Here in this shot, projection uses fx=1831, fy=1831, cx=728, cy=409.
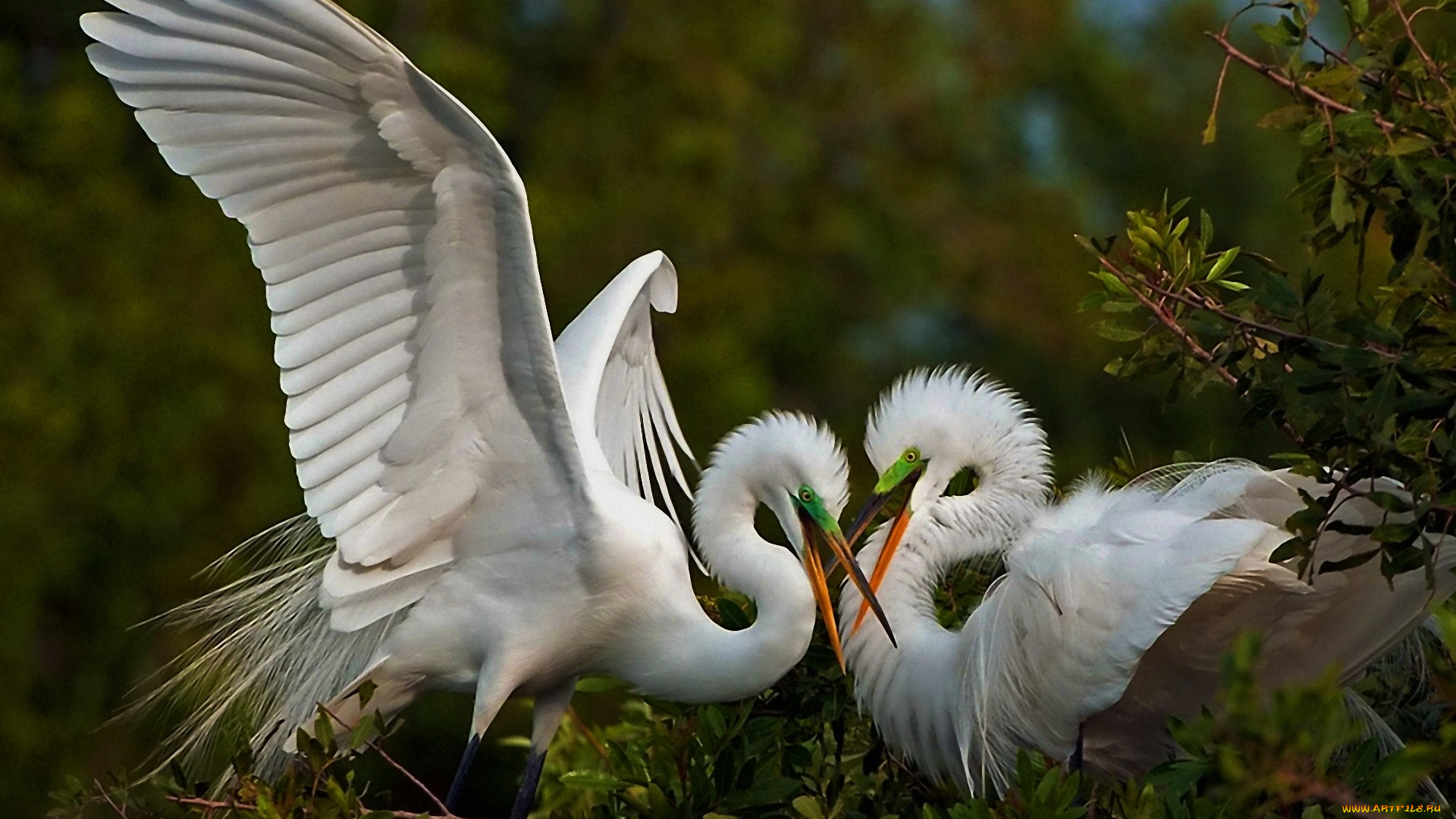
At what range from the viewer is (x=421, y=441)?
301cm

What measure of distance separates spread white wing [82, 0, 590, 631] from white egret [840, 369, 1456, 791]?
67 centimetres

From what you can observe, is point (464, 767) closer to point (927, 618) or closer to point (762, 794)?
point (762, 794)

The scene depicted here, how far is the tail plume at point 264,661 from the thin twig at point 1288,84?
1.78 m

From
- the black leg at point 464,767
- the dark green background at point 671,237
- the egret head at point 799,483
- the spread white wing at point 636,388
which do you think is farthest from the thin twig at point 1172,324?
the dark green background at point 671,237

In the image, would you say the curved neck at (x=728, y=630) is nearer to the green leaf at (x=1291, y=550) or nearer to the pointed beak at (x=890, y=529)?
the pointed beak at (x=890, y=529)

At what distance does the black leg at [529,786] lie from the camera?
3.16m

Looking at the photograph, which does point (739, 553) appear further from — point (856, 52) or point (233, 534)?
point (856, 52)

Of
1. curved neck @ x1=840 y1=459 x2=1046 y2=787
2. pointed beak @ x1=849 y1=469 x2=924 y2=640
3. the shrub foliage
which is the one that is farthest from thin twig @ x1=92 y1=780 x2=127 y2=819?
pointed beak @ x1=849 y1=469 x2=924 y2=640

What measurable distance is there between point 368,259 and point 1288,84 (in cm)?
141

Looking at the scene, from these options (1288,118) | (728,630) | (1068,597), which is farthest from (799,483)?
(1288,118)

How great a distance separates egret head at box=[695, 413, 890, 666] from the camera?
3.17 meters

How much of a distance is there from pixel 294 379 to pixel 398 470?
24 cm

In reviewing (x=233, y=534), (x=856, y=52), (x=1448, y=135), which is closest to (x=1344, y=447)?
(x=1448, y=135)

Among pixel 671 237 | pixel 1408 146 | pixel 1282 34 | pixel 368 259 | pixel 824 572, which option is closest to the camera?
pixel 1408 146
